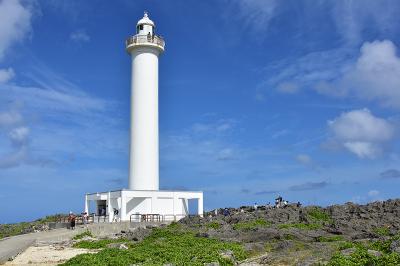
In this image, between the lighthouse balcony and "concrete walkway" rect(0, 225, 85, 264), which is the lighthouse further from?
"concrete walkway" rect(0, 225, 85, 264)

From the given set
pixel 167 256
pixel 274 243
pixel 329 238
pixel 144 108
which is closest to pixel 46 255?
pixel 167 256

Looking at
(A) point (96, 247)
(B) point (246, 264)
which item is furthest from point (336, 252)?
(A) point (96, 247)

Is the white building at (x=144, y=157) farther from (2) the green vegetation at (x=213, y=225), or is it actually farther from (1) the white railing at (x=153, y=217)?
(2) the green vegetation at (x=213, y=225)

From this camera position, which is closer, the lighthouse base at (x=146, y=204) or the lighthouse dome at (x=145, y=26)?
the lighthouse base at (x=146, y=204)

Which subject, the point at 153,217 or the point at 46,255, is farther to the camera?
the point at 153,217

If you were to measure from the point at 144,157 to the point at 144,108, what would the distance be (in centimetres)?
454

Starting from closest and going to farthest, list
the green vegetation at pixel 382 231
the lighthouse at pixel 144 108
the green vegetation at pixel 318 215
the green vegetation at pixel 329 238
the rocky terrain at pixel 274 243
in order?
the rocky terrain at pixel 274 243
the green vegetation at pixel 329 238
the green vegetation at pixel 382 231
the green vegetation at pixel 318 215
the lighthouse at pixel 144 108

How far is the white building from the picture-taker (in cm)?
4603

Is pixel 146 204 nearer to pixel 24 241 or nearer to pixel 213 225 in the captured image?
pixel 213 225

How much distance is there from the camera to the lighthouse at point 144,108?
4731cm

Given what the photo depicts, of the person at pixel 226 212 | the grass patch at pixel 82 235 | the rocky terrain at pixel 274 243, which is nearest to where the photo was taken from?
the rocky terrain at pixel 274 243

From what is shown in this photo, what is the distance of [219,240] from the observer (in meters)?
26.8

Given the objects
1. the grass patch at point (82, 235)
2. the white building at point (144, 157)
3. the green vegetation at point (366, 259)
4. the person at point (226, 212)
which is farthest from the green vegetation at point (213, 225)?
the green vegetation at point (366, 259)

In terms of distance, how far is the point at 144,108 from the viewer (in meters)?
48.2
